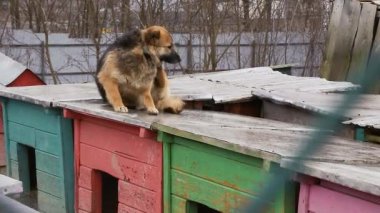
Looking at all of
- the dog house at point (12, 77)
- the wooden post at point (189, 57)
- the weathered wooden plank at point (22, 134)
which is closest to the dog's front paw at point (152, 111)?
the weathered wooden plank at point (22, 134)

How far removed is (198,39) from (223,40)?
50 centimetres

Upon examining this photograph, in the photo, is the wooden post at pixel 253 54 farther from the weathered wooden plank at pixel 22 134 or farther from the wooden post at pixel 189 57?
the weathered wooden plank at pixel 22 134

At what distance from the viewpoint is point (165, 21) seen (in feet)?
35.4

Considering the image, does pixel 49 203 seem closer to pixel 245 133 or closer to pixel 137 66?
pixel 137 66

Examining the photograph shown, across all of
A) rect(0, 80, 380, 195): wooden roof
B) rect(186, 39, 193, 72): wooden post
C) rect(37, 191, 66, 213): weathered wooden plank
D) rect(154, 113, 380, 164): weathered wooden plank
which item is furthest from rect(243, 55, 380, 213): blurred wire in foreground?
rect(186, 39, 193, 72): wooden post

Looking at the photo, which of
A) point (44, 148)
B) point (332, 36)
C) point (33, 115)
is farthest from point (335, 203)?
point (332, 36)

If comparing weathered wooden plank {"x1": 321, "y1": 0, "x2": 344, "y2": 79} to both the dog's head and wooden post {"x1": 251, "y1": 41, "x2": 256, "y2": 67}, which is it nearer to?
the dog's head

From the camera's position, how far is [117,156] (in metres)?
4.47

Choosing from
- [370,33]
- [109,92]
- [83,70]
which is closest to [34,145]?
[109,92]

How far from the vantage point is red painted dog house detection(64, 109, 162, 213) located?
407 centimetres

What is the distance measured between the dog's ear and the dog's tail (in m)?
0.44

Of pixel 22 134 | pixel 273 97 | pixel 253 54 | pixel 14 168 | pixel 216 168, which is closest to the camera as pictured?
pixel 216 168

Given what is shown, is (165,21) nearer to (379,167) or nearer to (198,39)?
(198,39)

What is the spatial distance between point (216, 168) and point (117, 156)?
129cm
